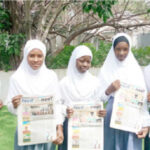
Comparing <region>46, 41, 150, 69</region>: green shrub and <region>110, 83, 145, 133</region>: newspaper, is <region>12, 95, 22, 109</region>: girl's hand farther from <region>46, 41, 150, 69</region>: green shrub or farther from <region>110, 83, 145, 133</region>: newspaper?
<region>46, 41, 150, 69</region>: green shrub

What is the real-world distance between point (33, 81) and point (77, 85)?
455 mm

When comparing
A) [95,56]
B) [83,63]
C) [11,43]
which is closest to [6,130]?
[11,43]

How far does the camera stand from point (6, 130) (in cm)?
486

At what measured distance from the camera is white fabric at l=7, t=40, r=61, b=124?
225cm

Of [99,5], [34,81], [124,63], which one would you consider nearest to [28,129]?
[34,81]

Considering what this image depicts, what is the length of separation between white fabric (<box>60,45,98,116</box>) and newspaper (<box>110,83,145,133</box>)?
27 centimetres

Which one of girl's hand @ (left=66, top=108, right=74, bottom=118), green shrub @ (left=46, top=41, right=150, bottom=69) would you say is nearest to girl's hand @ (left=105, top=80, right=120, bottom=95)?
girl's hand @ (left=66, top=108, right=74, bottom=118)

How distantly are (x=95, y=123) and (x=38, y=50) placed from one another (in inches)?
34.7

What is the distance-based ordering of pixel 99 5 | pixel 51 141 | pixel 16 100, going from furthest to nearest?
pixel 99 5 → pixel 51 141 → pixel 16 100

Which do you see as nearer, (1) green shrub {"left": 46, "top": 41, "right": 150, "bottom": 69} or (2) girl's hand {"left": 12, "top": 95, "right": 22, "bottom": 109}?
(2) girl's hand {"left": 12, "top": 95, "right": 22, "bottom": 109}

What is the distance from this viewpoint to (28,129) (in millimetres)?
2184

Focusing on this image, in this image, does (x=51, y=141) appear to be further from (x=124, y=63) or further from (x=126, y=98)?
(x=124, y=63)

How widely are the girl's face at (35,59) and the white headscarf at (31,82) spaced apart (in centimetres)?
3

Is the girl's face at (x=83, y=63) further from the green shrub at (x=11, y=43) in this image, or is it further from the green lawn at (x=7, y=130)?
the green shrub at (x=11, y=43)
